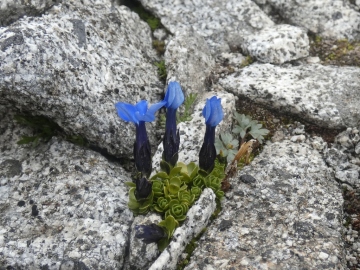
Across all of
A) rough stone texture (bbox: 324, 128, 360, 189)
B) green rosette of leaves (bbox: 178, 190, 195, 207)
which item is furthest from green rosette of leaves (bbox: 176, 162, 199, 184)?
rough stone texture (bbox: 324, 128, 360, 189)

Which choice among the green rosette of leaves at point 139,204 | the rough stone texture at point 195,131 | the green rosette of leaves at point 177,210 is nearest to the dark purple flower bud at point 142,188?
the green rosette of leaves at point 139,204

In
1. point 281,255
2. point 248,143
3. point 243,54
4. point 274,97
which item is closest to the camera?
point 281,255

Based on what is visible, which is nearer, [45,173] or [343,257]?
[343,257]

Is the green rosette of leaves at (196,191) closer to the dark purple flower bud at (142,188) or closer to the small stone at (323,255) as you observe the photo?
the dark purple flower bud at (142,188)

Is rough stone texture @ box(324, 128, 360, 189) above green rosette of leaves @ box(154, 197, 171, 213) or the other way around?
above

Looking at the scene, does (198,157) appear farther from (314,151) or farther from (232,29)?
(232,29)

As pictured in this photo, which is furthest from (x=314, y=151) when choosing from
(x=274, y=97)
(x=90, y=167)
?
(x=90, y=167)

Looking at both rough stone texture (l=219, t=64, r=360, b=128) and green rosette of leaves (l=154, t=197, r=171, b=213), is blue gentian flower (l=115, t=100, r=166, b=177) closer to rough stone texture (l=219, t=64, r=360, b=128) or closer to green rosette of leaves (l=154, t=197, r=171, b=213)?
green rosette of leaves (l=154, t=197, r=171, b=213)
